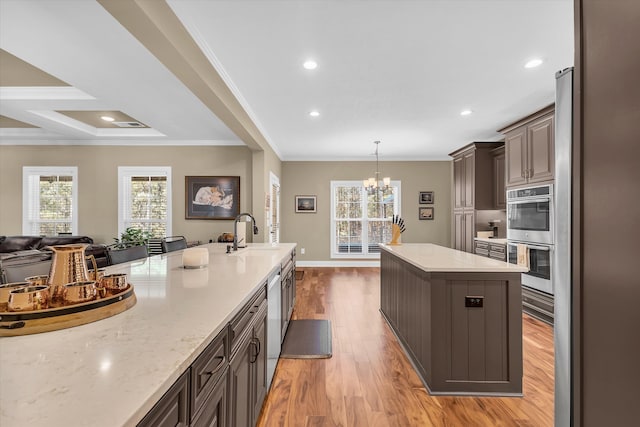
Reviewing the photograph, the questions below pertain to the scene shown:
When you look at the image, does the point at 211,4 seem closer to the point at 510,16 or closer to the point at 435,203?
the point at 510,16

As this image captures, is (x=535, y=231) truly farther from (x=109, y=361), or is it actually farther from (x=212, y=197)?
(x=212, y=197)

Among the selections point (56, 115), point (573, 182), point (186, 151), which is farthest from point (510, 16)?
point (56, 115)

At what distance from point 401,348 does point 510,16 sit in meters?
2.77

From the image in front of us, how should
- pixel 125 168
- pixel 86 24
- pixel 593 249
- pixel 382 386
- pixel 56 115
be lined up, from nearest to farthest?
1. pixel 593 249
2. pixel 86 24
3. pixel 382 386
4. pixel 56 115
5. pixel 125 168

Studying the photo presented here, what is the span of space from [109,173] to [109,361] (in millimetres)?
5917

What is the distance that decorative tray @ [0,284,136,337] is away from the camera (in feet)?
2.92

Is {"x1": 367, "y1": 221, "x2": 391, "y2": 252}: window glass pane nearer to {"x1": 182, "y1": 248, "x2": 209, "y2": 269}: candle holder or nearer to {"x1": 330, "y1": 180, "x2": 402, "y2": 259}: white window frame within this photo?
{"x1": 330, "y1": 180, "x2": 402, "y2": 259}: white window frame

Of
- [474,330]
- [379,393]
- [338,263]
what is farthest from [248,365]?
[338,263]

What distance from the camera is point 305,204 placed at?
24.7 ft

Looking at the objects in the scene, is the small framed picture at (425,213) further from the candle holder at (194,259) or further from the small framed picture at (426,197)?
the candle holder at (194,259)

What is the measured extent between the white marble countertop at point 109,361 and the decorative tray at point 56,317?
0.8 inches

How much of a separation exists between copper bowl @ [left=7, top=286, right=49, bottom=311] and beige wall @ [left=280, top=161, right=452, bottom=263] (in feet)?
21.4

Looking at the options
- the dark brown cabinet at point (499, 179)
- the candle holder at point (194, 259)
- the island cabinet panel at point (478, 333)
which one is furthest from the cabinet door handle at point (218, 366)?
the dark brown cabinet at point (499, 179)

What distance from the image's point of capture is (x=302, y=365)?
2605 millimetres
